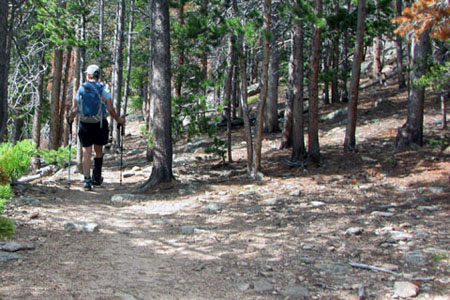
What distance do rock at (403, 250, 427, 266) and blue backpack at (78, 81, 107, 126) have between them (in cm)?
595

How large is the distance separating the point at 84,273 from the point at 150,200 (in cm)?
422

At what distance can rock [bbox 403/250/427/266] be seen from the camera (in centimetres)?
496

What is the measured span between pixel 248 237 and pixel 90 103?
14.4 feet

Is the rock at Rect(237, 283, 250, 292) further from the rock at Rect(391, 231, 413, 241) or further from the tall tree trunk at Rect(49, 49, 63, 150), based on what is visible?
the tall tree trunk at Rect(49, 49, 63, 150)

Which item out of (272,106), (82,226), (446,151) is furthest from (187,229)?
(272,106)

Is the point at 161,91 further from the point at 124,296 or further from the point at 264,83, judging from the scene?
the point at 124,296

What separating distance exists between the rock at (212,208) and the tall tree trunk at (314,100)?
424 cm

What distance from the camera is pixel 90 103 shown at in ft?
28.5

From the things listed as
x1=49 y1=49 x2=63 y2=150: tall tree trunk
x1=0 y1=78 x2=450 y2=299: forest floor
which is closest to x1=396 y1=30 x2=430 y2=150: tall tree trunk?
x1=0 y1=78 x2=450 y2=299: forest floor

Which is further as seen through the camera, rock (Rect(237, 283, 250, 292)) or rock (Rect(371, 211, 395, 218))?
rock (Rect(371, 211, 395, 218))

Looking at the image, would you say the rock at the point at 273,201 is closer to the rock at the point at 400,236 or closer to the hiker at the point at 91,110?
the rock at the point at 400,236

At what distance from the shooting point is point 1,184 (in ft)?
10.1

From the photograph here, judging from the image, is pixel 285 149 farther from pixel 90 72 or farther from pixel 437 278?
pixel 437 278

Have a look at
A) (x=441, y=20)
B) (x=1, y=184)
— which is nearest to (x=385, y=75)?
(x=441, y=20)
